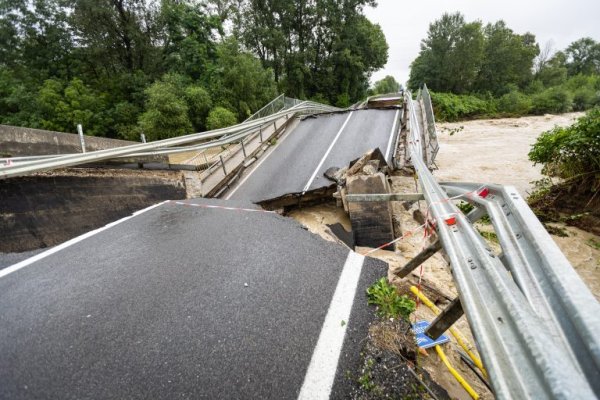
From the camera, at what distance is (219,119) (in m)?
16.0

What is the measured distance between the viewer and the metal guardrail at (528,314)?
85 centimetres

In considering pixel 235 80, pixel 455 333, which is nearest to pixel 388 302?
pixel 455 333

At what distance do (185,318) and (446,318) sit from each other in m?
2.23

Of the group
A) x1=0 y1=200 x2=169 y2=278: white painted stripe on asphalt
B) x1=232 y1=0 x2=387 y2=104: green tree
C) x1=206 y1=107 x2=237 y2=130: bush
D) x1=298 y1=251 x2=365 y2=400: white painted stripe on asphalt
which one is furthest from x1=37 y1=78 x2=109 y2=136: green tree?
x1=298 y1=251 x2=365 y2=400: white painted stripe on asphalt

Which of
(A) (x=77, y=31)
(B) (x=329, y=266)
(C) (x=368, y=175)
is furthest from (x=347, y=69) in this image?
(B) (x=329, y=266)

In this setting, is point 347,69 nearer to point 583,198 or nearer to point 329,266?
point 583,198

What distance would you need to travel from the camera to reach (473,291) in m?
1.42

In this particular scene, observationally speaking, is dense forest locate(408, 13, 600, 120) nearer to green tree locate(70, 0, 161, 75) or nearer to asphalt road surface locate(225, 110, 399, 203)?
asphalt road surface locate(225, 110, 399, 203)

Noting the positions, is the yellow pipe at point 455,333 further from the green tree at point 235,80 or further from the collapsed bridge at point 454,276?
the green tree at point 235,80

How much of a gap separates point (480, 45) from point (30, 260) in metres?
55.5

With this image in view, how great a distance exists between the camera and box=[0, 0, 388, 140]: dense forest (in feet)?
58.3

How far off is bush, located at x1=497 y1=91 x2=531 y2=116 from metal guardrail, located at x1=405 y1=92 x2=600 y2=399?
124ft

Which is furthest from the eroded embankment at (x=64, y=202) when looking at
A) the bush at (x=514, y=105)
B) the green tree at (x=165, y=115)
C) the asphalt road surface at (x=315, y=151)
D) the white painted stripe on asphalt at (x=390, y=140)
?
the bush at (x=514, y=105)

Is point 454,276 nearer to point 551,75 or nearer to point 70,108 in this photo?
point 70,108
